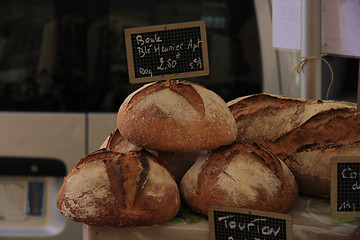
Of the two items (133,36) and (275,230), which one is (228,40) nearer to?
(133,36)

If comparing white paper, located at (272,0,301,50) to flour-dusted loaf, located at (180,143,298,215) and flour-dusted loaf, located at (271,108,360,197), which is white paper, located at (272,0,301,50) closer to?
flour-dusted loaf, located at (271,108,360,197)

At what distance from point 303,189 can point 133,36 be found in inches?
25.4

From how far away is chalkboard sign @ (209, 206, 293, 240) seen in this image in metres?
1.00

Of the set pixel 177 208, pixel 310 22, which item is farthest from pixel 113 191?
pixel 310 22

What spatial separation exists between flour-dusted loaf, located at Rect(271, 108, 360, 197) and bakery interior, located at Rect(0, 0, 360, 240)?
117 cm

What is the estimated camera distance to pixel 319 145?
1293mm

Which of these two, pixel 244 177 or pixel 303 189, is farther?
pixel 303 189

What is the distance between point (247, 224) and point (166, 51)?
0.49 metres

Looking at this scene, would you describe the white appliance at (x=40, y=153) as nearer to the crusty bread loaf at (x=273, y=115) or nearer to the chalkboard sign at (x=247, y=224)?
the crusty bread loaf at (x=273, y=115)

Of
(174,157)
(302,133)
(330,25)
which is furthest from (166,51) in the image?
(330,25)

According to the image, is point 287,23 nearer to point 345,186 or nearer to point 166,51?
point 166,51

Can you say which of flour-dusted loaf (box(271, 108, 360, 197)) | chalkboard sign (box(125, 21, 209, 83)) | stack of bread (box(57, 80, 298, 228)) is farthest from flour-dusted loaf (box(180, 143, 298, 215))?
chalkboard sign (box(125, 21, 209, 83))

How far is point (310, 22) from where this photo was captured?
1.42 meters

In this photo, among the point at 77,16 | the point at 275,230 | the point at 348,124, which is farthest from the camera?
the point at 77,16
